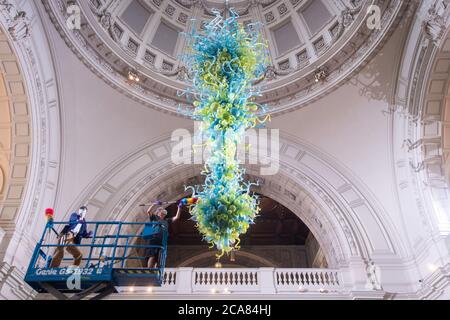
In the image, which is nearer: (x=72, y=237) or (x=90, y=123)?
(x=72, y=237)

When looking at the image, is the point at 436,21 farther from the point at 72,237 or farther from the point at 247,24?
the point at 72,237

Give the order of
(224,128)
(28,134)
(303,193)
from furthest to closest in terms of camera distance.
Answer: (303,193), (28,134), (224,128)

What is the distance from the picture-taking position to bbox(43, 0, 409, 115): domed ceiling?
396 inches

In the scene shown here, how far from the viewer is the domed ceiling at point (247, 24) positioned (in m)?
10.1

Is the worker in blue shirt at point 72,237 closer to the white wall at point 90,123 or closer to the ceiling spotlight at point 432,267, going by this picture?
the white wall at point 90,123

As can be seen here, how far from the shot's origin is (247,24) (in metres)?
10.9

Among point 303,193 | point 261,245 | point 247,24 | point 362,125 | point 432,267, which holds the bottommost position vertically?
point 432,267

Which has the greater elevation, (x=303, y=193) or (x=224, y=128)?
(x=303, y=193)

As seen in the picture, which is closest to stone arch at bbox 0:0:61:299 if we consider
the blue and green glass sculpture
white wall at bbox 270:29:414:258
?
the blue and green glass sculpture

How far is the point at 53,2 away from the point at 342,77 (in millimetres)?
8666

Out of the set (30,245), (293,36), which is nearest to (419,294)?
(293,36)

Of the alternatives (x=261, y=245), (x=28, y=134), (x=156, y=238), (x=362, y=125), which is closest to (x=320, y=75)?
(x=362, y=125)

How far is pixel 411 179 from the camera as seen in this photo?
10.4 metres

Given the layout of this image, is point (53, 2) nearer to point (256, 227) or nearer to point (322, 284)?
point (322, 284)
